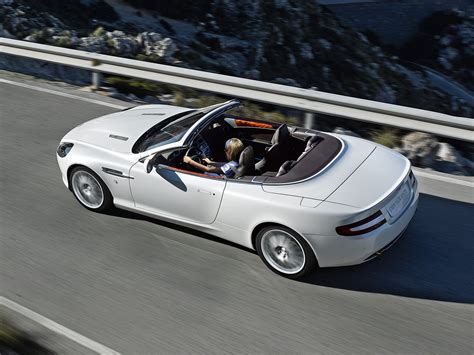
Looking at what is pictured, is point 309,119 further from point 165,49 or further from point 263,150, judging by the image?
point 165,49

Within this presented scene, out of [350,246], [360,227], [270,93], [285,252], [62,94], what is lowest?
[62,94]

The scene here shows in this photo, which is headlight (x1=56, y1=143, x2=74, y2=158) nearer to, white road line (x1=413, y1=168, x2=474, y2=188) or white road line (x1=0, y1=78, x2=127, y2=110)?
white road line (x1=0, y1=78, x2=127, y2=110)

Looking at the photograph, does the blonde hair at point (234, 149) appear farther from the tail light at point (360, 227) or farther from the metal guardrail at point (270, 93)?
the metal guardrail at point (270, 93)

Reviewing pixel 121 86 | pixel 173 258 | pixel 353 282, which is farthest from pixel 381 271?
pixel 121 86

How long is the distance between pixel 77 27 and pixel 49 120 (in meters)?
16.5

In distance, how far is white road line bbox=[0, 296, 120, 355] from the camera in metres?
4.56

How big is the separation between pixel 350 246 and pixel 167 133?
2.37 meters

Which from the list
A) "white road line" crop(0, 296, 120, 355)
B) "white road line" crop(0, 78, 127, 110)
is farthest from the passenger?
"white road line" crop(0, 78, 127, 110)

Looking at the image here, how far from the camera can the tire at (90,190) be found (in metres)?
6.37

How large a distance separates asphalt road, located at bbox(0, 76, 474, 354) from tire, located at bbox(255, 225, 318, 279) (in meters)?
0.12

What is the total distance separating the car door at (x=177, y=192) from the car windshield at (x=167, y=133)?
0.90ft

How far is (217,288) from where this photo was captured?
5297 mm

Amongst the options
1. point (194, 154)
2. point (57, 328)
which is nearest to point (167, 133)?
point (194, 154)

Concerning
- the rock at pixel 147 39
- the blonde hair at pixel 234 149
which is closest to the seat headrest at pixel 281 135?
the blonde hair at pixel 234 149
